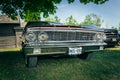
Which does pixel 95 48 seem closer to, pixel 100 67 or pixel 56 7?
pixel 100 67

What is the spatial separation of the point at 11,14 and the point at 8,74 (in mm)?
8786

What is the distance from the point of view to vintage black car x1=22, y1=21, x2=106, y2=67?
18.8ft

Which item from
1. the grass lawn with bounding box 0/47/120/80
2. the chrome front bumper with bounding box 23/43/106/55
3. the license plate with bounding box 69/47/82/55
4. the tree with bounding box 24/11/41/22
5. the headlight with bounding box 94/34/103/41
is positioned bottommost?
the grass lawn with bounding box 0/47/120/80

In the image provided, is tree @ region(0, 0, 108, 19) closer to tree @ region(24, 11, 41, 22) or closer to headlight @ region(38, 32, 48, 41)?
tree @ region(24, 11, 41, 22)

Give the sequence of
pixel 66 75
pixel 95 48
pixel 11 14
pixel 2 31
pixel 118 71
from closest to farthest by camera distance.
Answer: pixel 66 75 < pixel 118 71 < pixel 95 48 < pixel 11 14 < pixel 2 31

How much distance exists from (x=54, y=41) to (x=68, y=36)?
537mm

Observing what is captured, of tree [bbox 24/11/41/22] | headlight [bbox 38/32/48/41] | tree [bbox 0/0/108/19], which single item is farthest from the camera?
tree [bbox 24/11/41/22]

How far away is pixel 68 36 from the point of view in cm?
634

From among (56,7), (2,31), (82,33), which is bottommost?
(2,31)

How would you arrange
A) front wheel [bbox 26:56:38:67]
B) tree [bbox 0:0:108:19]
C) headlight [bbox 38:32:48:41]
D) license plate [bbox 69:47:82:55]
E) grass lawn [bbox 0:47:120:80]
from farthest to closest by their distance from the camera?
1. tree [bbox 0:0:108:19]
2. license plate [bbox 69:47:82:55]
3. front wheel [bbox 26:56:38:67]
4. headlight [bbox 38:32:48:41]
5. grass lawn [bbox 0:47:120:80]

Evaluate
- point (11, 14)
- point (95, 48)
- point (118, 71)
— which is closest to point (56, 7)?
point (11, 14)

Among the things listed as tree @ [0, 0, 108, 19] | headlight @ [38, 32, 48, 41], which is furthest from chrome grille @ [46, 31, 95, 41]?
tree @ [0, 0, 108, 19]

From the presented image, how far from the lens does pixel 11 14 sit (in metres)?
13.9

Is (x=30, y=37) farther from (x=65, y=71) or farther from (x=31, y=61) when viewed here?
(x=65, y=71)
